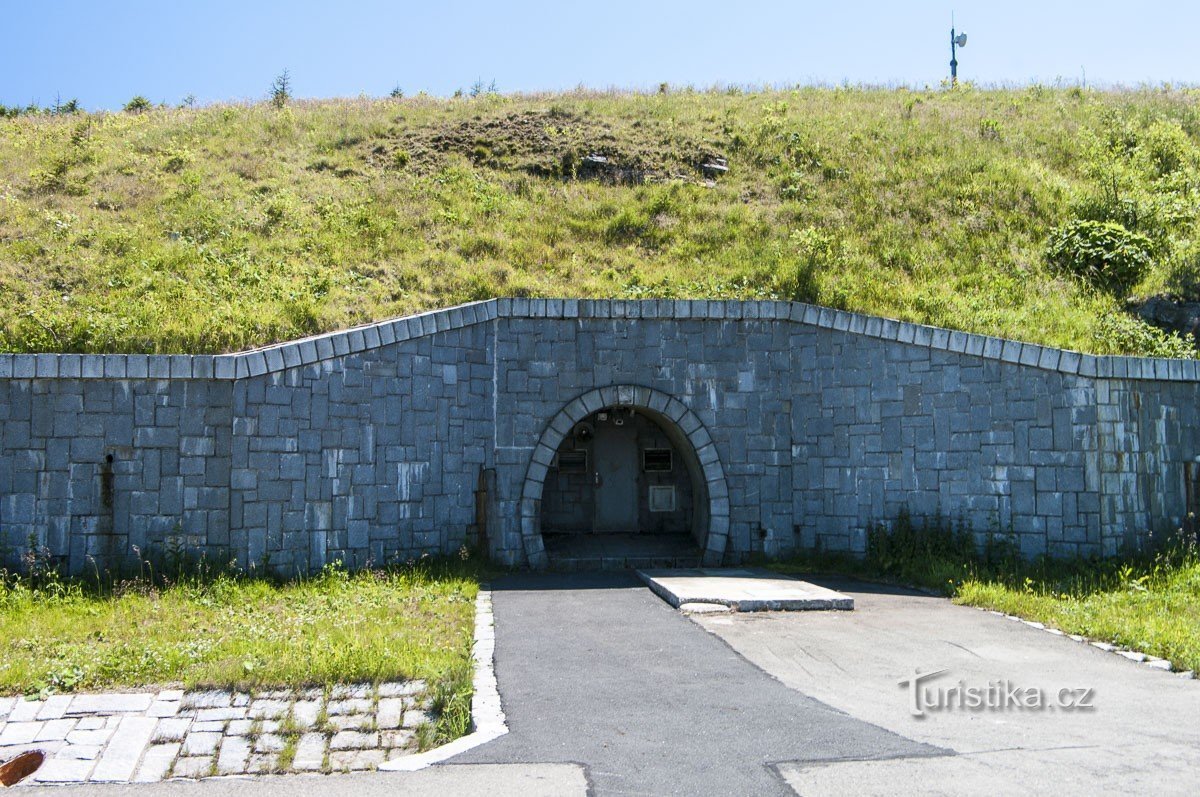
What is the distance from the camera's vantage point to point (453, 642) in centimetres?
855

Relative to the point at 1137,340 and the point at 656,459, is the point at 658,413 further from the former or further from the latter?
the point at 1137,340

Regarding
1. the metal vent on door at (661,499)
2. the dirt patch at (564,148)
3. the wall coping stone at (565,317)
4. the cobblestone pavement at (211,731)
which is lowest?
the cobblestone pavement at (211,731)

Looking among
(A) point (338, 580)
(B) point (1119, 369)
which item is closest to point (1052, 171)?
(B) point (1119, 369)

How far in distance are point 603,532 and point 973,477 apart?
553 centimetres

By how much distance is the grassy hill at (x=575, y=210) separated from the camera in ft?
44.7

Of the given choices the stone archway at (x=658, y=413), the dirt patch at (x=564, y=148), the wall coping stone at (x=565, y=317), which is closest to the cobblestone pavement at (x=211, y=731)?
the wall coping stone at (x=565, y=317)

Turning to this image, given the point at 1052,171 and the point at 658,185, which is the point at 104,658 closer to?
the point at 658,185

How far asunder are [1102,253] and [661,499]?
760 cm

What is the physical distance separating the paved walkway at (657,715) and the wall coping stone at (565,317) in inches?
173

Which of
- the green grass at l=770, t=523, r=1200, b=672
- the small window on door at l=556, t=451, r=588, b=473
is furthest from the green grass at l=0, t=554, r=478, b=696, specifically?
the green grass at l=770, t=523, r=1200, b=672

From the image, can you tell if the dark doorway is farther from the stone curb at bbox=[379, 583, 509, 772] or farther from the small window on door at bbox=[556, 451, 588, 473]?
the stone curb at bbox=[379, 583, 509, 772]

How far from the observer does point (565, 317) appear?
13461mm

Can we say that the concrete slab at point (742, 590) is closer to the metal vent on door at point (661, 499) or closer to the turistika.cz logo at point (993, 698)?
the metal vent on door at point (661, 499)

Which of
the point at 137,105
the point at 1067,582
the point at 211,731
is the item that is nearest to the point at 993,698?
the point at 1067,582
